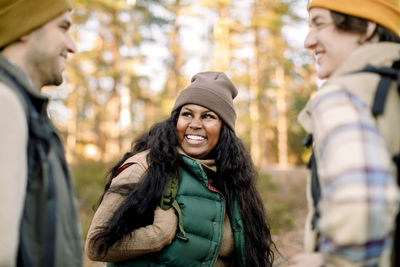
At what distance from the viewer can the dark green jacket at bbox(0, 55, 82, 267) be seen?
65.7 inches

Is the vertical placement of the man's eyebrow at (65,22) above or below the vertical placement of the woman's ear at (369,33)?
above

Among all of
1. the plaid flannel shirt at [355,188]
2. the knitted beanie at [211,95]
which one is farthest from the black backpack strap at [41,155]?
the knitted beanie at [211,95]

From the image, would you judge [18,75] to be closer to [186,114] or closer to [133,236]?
[133,236]

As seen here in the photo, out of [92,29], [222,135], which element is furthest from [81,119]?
[222,135]

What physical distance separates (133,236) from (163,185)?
1.53 feet

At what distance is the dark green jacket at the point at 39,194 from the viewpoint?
1.67m

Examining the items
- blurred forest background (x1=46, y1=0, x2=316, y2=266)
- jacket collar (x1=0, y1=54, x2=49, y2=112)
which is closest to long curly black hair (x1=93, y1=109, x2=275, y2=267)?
jacket collar (x1=0, y1=54, x2=49, y2=112)

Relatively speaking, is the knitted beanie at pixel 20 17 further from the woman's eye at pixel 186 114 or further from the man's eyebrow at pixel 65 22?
the woman's eye at pixel 186 114

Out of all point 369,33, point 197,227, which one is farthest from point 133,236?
point 369,33

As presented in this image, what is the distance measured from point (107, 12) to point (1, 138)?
15.1 meters

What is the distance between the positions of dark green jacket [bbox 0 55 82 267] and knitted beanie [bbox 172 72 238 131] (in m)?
1.81

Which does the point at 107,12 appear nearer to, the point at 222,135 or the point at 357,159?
the point at 222,135

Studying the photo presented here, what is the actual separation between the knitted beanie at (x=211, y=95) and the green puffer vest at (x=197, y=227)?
0.60 metres

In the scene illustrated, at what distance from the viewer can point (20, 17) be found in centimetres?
188
